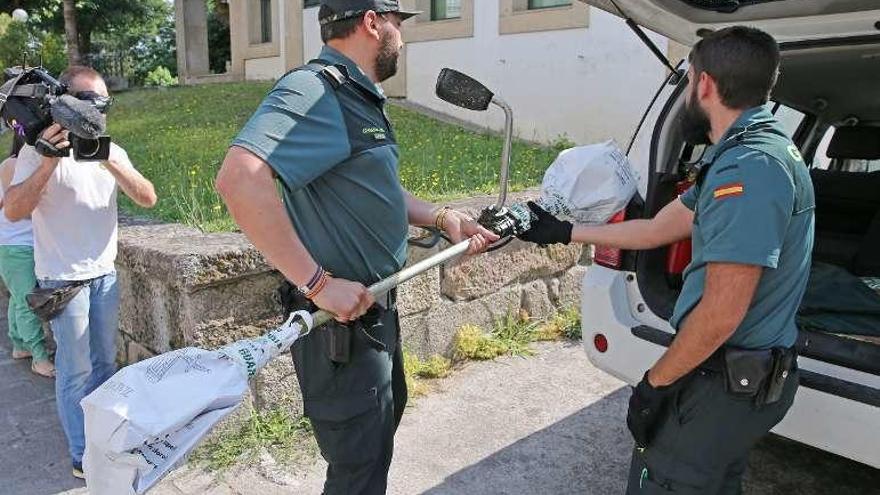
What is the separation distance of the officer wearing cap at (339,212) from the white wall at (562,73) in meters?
7.45

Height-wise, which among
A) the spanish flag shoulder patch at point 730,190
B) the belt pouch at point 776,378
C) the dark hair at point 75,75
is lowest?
the belt pouch at point 776,378

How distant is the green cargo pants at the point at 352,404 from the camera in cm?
216

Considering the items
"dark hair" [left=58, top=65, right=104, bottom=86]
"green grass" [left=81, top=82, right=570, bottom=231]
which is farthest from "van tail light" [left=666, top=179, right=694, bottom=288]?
"dark hair" [left=58, top=65, right=104, bottom=86]

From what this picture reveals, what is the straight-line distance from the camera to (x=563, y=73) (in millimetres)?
10125

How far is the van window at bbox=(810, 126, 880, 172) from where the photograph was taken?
4.56 metres

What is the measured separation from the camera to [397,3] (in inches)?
88.1

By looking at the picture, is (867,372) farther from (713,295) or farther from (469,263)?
(469,263)

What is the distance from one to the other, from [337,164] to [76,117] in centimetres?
118

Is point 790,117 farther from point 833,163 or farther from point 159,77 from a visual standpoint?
point 159,77

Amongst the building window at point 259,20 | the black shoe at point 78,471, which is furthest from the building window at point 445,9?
the black shoe at point 78,471

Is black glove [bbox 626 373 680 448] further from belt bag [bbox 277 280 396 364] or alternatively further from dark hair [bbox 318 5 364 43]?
dark hair [bbox 318 5 364 43]

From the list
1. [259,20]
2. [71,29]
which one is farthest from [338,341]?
[71,29]

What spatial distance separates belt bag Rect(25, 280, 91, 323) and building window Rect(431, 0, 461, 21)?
9838 millimetres

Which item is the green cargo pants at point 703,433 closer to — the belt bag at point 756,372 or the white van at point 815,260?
the belt bag at point 756,372
